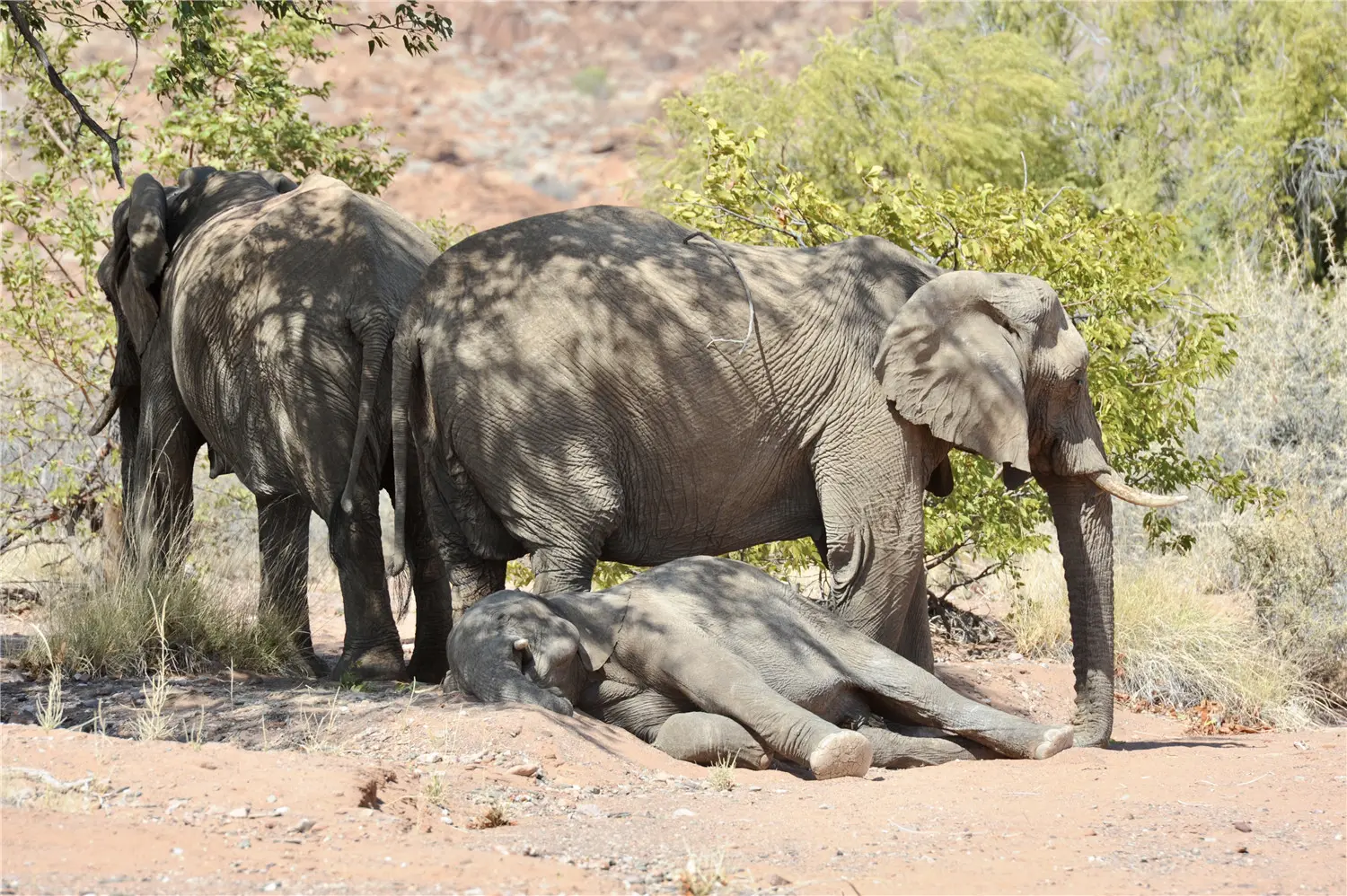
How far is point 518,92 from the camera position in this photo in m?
59.2

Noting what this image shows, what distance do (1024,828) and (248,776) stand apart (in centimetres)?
260

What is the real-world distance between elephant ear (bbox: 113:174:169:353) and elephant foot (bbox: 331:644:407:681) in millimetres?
2571

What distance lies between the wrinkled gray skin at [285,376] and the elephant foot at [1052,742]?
3.32m

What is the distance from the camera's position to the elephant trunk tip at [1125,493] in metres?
7.63

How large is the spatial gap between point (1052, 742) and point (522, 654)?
→ 7.86 feet

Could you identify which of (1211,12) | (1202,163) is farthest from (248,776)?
(1211,12)

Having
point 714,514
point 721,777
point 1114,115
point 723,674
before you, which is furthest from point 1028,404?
point 1114,115

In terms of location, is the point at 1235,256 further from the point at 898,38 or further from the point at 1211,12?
the point at 898,38

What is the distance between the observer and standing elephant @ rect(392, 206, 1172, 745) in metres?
7.66

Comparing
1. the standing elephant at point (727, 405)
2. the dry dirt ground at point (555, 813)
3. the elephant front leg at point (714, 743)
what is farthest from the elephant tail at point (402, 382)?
the elephant front leg at point (714, 743)

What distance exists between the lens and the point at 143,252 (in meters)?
9.34

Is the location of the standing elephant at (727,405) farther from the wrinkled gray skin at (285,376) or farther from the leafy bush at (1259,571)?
the leafy bush at (1259,571)

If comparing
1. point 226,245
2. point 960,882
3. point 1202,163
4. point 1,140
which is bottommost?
point 960,882

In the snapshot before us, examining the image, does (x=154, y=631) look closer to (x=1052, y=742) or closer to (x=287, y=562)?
(x=287, y=562)
